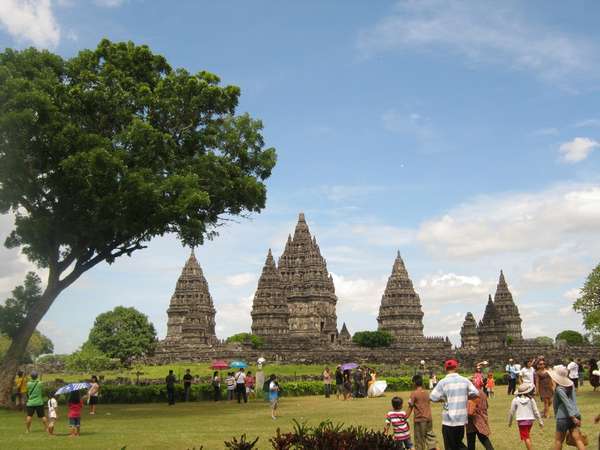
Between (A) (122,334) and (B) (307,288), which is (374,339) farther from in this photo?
(A) (122,334)

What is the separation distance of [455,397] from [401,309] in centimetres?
9135

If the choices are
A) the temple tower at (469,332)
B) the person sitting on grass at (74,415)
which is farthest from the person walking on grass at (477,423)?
the temple tower at (469,332)

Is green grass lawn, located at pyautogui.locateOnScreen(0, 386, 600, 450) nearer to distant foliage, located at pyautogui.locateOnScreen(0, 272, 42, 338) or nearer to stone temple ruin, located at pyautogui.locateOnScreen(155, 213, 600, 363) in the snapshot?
distant foliage, located at pyautogui.locateOnScreen(0, 272, 42, 338)

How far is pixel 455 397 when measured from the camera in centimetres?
1216

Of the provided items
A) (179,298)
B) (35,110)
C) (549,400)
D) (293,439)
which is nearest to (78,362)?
(179,298)

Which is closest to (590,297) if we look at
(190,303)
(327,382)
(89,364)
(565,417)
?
(327,382)

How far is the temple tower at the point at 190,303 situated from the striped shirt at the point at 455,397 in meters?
91.6

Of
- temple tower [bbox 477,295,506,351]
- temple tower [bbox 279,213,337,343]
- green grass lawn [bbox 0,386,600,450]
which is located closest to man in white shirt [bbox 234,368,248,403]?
green grass lawn [bbox 0,386,600,450]

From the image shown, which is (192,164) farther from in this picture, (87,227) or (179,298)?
(179,298)

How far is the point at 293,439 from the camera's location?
11.4 m

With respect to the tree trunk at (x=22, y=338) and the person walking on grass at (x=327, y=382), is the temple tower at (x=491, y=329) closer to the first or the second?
the person walking on grass at (x=327, y=382)

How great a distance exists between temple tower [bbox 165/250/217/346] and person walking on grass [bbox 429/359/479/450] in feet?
301

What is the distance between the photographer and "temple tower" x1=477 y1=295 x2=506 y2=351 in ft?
315

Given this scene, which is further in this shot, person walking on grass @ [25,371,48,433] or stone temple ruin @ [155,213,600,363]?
stone temple ruin @ [155,213,600,363]
